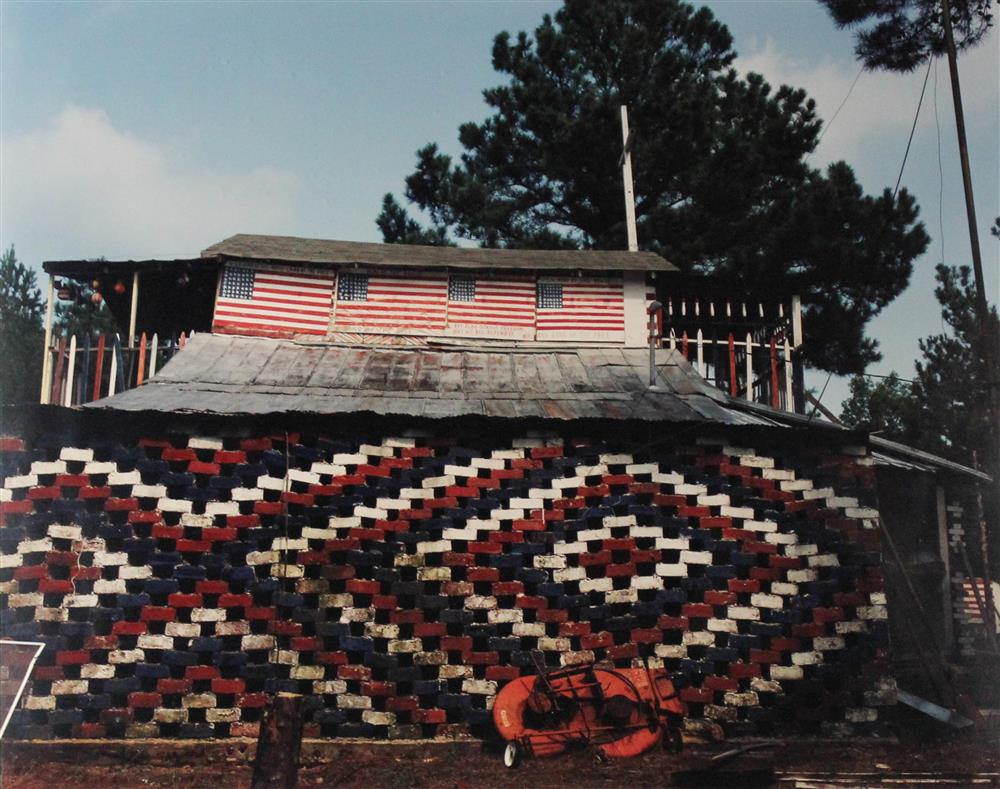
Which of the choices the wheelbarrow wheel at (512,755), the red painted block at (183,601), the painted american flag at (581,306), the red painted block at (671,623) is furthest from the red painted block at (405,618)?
the painted american flag at (581,306)

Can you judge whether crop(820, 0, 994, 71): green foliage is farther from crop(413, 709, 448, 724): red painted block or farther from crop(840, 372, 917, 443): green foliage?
crop(840, 372, 917, 443): green foliage

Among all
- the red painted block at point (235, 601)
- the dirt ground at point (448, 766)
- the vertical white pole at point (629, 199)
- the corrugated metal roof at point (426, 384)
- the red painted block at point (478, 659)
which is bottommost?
the dirt ground at point (448, 766)

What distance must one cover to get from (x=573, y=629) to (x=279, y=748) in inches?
153

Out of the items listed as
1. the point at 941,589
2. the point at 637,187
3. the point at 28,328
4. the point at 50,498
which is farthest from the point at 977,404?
the point at 28,328

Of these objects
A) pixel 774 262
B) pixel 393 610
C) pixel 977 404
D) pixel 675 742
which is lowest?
pixel 675 742

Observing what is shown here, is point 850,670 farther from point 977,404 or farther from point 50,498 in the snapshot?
point 977,404

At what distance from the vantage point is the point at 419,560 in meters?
8.80

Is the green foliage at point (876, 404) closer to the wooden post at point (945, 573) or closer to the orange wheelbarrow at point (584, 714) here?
the wooden post at point (945, 573)

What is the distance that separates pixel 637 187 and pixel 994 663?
15.4 m

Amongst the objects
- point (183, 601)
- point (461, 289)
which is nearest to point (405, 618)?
Result: point (183, 601)

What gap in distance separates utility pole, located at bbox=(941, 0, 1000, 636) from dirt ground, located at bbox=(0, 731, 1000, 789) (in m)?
5.80

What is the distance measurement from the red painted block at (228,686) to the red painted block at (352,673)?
2.94 ft

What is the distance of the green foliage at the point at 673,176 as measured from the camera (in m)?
20.5

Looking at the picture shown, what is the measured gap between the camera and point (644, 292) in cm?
1573
